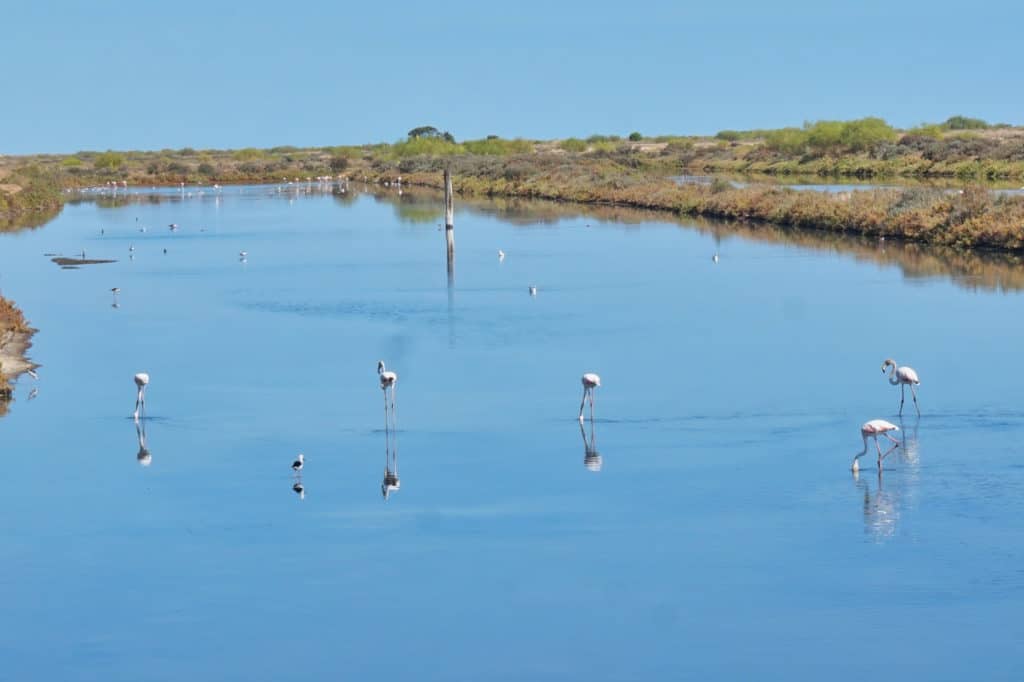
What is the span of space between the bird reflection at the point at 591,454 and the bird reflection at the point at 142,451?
18.3 feet

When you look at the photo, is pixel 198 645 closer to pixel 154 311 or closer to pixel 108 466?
pixel 108 466

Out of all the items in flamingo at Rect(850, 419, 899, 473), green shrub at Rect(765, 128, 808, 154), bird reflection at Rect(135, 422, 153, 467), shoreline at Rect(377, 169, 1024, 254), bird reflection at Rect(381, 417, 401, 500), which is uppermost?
green shrub at Rect(765, 128, 808, 154)

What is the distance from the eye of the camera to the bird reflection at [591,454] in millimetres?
17831

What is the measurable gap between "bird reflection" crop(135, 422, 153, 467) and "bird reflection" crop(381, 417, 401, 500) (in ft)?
10.0

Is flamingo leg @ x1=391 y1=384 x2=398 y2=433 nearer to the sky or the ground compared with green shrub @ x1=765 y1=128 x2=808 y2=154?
nearer to the ground

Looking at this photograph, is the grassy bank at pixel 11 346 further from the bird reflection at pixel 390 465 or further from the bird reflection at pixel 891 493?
the bird reflection at pixel 891 493

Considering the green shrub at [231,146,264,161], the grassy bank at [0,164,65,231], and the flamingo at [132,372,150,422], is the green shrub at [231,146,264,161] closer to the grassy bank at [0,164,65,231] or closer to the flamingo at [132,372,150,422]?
the grassy bank at [0,164,65,231]

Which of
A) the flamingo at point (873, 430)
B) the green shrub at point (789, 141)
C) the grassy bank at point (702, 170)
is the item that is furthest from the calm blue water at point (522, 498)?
the green shrub at point (789, 141)

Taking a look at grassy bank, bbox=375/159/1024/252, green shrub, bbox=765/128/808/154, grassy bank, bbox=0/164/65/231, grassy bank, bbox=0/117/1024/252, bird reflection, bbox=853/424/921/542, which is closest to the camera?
bird reflection, bbox=853/424/921/542

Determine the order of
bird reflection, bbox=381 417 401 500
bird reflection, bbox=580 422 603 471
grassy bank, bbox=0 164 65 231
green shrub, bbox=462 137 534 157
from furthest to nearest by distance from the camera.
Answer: green shrub, bbox=462 137 534 157 → grassy bank, bbox=0 164 65 231 → bird reflection, bbox=580 422 603 471 → bird reflection, bbox=381 417 401 500

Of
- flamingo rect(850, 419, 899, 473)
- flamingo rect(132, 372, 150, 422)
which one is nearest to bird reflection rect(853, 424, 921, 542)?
flamingo rect(850, 419, 899, 473)

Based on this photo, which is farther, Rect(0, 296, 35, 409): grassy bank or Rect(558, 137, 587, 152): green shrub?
Rect(558, 137, 587, 152): green shrub

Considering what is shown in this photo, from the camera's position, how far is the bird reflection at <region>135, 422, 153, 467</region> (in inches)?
738

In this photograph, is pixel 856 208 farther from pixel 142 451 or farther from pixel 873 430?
pixel 142 451
